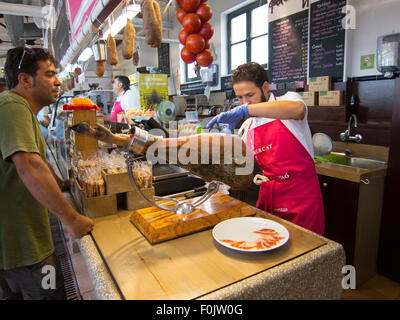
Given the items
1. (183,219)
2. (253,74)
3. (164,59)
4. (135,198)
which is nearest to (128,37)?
(253,74)

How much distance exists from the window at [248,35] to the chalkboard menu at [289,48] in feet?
1.43

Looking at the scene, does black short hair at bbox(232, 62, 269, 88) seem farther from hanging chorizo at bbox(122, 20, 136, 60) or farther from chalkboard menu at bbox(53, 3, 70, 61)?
chalkboard menu at bbox(53, 3, 70, 61)

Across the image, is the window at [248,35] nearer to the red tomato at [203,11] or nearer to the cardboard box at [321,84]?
the cardboard box at [321,84]

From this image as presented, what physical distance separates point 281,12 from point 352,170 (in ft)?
9.64

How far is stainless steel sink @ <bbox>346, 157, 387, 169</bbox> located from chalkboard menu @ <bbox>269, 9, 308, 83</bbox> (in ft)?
4.95

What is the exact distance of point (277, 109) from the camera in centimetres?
154

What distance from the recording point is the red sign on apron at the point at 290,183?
5.75ft

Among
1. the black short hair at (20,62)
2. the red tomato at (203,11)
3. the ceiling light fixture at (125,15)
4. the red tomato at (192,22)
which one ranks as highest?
the ceiling light fixture at (125,15)

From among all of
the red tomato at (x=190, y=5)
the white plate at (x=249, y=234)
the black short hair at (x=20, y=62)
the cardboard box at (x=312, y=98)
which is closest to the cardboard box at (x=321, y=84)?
the cardboard box at (x=312, y=98)

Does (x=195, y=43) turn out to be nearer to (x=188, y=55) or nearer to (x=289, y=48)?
(x=188, y=55)

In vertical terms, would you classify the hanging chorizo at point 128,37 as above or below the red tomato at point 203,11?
below

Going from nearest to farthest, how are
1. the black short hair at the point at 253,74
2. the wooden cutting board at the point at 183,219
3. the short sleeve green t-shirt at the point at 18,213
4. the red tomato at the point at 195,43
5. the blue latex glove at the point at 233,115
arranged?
1. the wooden cutting board at the point at 183,219
2. the short sleeve green t-shirt at the point at 18,213
3. the blue latex glove at the point at 233,115
4. the black short hair at the point at 253,74
5. the red tomato at the point at 195,43

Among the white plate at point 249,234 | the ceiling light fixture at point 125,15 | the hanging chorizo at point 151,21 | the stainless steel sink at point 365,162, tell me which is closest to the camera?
the white plate at point 249,234

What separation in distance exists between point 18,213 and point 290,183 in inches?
60.2
